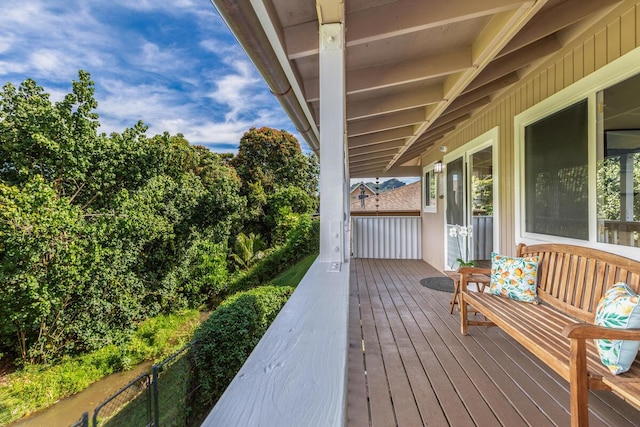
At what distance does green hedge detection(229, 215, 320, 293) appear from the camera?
36.3 feet

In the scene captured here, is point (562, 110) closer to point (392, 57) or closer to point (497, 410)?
point (392, 57)

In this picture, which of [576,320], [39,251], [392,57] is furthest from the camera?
[39,251]

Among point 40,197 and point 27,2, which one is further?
point 27,2

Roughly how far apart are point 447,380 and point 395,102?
8.01 feet

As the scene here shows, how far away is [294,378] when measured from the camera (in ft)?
2.50

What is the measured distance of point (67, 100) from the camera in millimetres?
6973

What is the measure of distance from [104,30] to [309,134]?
17.5 meters

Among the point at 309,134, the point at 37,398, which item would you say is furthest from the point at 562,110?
the point at 37,398

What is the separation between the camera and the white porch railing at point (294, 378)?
0.62 metres

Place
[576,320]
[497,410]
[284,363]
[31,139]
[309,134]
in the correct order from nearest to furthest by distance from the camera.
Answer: [284,363], [497,410], [576,320], [309,134], [31,139]

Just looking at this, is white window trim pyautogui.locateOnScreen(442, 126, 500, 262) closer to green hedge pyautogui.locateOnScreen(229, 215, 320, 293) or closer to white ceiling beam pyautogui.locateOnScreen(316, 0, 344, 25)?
white ceiling beam pyautogui.locateOnScreen(316, 0, 344, 25)

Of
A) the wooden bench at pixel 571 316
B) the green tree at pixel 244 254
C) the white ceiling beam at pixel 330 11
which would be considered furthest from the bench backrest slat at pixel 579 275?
the green tree at pixel 244 254

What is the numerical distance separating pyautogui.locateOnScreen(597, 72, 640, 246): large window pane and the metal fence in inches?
184

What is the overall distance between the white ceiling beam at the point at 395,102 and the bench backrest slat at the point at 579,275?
5.51 ft
